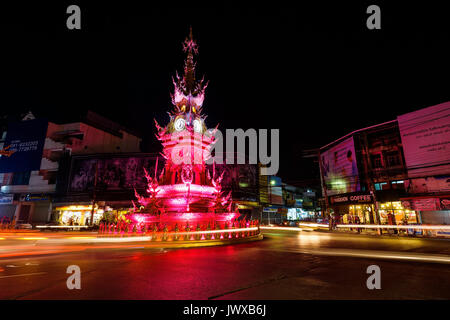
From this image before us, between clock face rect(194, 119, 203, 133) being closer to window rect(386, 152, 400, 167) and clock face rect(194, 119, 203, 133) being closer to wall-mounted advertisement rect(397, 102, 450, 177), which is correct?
wall-mounted advertisement rect(397, 102, 450, 177)

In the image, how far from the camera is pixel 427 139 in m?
25.3

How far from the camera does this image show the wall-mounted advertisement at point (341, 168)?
32.6m

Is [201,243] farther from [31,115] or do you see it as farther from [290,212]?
[31,115]

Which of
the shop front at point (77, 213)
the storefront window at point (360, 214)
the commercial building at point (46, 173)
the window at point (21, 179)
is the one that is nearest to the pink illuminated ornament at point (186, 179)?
the storefront window at point (360, 214)

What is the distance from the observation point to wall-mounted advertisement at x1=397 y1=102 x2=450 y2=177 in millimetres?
24031

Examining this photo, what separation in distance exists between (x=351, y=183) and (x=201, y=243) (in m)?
28.0

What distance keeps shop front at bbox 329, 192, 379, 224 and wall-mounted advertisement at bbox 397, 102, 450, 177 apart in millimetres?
5798

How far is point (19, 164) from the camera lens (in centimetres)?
4003

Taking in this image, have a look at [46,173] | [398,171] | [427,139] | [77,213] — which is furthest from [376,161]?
[46,173]

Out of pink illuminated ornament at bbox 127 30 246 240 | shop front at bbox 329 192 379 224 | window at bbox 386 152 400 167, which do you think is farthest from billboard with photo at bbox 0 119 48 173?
window at bbox 386 152 400 167

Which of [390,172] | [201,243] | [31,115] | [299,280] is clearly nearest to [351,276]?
[299,280]

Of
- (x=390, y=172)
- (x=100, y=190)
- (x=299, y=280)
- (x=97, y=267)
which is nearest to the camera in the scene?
(x=299, y=280)

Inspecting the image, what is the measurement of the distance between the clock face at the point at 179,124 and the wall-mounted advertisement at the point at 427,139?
2585 centimetres

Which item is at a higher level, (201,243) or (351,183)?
(351,183)
